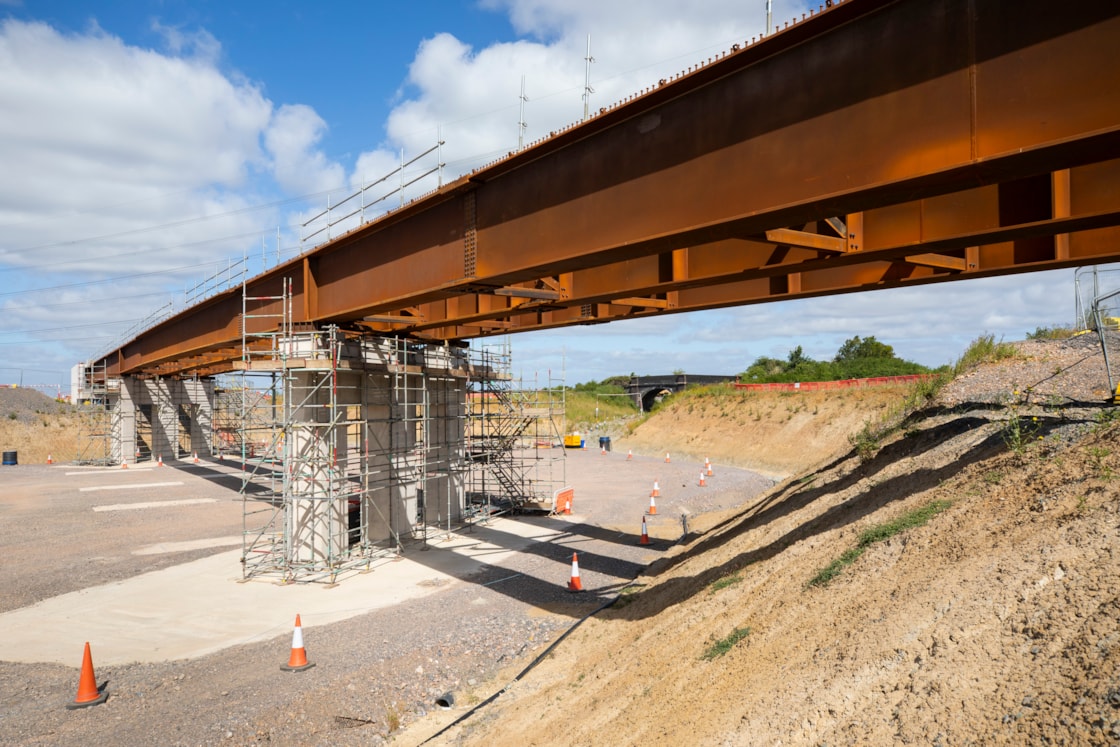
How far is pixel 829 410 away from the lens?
35.9 m

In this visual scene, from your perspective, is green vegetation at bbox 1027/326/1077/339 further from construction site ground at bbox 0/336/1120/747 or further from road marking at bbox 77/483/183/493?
→ road marking at bbox 77/483/183/493

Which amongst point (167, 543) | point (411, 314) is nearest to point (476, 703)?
point (411, 314)

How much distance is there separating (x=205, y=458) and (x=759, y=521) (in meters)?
41.3

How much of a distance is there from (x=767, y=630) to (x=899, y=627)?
159 centimetres

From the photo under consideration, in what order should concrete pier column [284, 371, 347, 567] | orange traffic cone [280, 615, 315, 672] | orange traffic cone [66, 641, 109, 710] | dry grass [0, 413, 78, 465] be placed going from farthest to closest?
dry grass [0, 413, 78, 465] → concrete pier column [284, 371, 347, 567] → orange traffic cone [280, 615, 315, 672] → orange traffic cone [66, 641, 109, 710]

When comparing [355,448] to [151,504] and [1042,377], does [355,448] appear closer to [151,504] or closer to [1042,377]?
Answer: [151,504]

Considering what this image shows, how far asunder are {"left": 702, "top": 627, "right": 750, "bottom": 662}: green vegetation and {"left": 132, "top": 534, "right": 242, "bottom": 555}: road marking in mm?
15584

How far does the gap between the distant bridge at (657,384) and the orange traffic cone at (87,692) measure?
53708 millimetres

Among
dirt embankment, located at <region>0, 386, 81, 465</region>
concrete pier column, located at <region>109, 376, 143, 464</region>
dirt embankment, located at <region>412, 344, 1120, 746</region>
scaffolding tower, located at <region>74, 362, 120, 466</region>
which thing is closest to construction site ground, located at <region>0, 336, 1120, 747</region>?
dirt embankment, located at <region>412, 344, 1120, 746</region>

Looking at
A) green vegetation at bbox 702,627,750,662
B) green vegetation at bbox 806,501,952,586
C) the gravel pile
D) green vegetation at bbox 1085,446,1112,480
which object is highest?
the gravel pile

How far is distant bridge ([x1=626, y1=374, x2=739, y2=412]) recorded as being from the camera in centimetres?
5991

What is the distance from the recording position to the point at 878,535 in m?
7.30

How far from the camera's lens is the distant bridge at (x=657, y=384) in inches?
2359

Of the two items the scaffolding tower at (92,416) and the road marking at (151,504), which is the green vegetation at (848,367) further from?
the scaffolding tower at (92,416)
